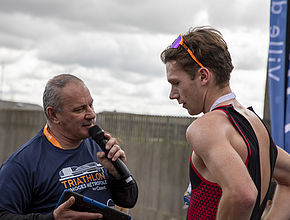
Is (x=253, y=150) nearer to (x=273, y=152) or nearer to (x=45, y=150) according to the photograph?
(x=273, y=152)

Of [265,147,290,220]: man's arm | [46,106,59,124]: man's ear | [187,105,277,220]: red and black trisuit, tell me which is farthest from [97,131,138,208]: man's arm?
[265,147,290,220]: man's arm

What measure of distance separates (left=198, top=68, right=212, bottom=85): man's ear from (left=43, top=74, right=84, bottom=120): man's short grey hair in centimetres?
105

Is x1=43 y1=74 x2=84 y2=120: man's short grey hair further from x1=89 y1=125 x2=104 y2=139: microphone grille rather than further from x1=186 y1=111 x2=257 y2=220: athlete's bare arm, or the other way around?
x1=186 y1=111 x2=257 y2=220: athlete's bare arm

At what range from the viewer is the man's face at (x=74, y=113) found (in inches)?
111

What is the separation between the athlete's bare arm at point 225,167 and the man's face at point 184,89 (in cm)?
33

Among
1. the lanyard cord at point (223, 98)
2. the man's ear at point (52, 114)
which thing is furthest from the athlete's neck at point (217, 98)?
the man's ear at point (52, 114)

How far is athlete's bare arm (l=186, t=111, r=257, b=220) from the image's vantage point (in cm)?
187

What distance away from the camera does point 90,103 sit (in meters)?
2.92

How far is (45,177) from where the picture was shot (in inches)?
105

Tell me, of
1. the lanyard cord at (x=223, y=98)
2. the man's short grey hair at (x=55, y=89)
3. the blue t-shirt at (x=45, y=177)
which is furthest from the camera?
the man's short grey hair at (x=55, y=89)

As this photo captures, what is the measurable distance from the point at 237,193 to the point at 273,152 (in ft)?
1.82

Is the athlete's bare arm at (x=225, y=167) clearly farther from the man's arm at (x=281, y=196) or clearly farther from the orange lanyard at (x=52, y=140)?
the orange lanyard at (x=52, y=140)

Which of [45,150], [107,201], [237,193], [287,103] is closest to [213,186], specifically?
[237,193]

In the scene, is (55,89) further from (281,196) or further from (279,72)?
(279,72)
